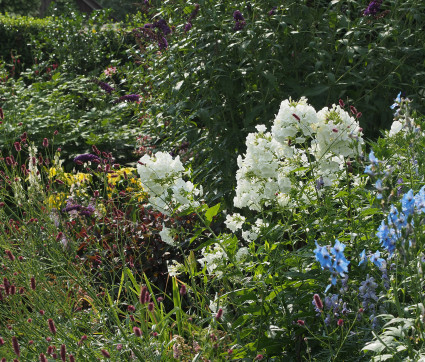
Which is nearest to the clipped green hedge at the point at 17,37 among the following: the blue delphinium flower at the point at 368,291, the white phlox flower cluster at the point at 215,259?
the white phlox flower cluster at the point at 215,259

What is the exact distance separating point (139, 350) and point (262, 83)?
2680 millimetres

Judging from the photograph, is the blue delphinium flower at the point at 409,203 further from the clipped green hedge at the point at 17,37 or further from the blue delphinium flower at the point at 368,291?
the clipped green hedge at the point at 17,37

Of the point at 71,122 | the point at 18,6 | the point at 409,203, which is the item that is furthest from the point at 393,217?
the point at 18,6

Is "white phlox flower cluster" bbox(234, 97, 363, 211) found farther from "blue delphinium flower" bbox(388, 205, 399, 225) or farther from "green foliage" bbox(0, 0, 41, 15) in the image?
"green foliage" bbox(0, 0, 41, 15)

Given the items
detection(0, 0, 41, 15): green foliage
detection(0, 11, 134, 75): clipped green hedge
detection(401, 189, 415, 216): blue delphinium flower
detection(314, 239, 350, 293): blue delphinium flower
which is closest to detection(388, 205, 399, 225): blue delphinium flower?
detection(401, 189, 415, 216): blue delphinium flower

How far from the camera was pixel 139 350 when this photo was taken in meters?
2.32

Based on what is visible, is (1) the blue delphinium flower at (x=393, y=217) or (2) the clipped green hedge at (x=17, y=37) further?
(2) the clipped green hedge at (x=17, y=37)

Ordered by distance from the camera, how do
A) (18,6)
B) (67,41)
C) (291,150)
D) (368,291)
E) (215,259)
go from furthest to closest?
1. (18,6)
2. (67,41)
3. (215,259)
4. (291,150)
5. (368,291)

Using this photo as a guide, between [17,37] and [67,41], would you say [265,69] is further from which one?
[17,37]

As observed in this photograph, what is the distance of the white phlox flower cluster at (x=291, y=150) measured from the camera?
254 centimetres

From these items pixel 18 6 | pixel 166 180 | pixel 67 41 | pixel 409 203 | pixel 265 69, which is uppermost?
pixel 18 6

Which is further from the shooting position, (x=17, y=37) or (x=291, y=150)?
(x=17, y=37)

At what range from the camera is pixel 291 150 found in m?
2.66

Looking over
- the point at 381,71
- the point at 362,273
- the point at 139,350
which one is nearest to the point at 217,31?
the point at 381,71
